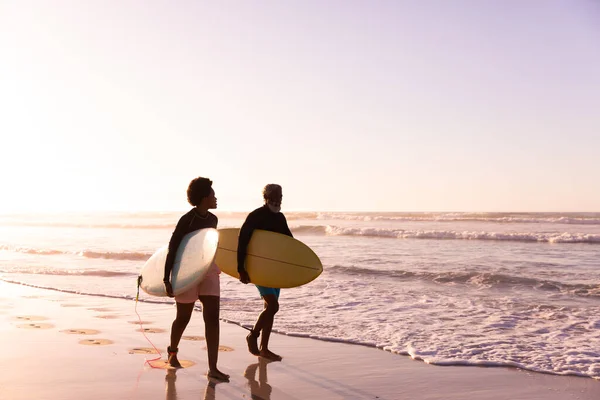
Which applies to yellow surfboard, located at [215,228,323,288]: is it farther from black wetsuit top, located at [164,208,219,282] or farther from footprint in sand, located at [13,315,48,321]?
footprint in sand, located at [13,315,48,321]

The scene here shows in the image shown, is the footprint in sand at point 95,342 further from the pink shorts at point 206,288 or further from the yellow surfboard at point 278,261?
the yellow surfboard at point 278,261

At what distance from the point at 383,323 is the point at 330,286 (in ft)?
9.98

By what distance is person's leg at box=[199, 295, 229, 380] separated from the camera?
14.8ft

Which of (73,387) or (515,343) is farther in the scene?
(515,343)

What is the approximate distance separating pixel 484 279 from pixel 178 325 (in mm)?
7604

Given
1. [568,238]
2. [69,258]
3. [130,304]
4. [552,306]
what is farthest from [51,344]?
[568,238]

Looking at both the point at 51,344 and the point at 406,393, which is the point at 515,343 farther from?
the point at 51,344

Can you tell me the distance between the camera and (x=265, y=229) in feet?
17.5

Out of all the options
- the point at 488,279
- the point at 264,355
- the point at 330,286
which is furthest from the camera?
the point at 488,279

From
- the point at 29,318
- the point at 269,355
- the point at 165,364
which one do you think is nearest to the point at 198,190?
the point at 165,364


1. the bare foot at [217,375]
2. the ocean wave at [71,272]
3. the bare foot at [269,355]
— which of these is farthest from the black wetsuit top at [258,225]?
the ocean wave at [71,272]

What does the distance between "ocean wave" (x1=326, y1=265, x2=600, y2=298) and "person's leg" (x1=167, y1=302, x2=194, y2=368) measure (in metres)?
6.89

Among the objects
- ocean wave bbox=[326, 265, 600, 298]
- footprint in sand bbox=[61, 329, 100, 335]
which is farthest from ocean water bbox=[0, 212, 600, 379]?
footprint in sand bbox=[61, 329, 100, 335]

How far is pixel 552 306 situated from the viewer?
27.1 ft
